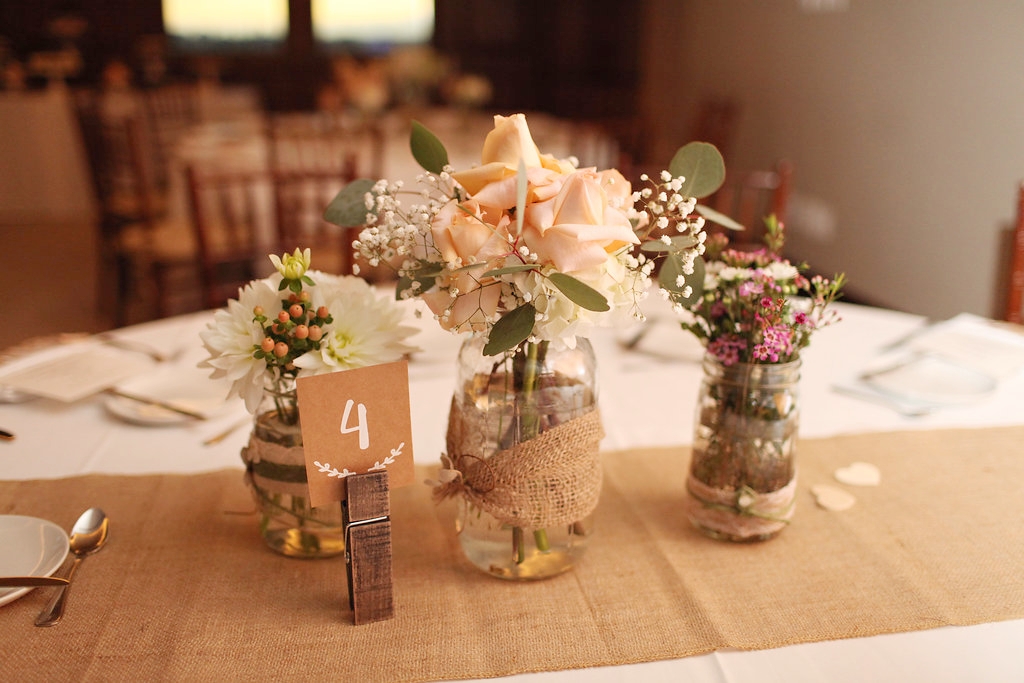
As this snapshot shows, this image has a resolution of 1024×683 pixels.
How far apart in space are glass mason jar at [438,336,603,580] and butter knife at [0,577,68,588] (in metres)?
0.39

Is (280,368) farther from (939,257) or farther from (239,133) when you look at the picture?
(239,133)

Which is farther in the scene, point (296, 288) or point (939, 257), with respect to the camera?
point (939, 257)

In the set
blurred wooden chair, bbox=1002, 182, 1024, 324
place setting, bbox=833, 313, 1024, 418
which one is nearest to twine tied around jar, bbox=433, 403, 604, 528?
place setting, bbox=833, 313, 1024, 418

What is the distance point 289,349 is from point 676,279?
39cm

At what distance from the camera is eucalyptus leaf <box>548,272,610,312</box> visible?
2.30ft

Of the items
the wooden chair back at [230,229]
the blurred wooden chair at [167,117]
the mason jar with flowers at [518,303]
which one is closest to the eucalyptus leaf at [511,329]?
Result: the mason jar with flowers at [518,303]

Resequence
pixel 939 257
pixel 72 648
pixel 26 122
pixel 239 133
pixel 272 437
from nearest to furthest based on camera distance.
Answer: pixel 72 648 < pixel 272 437 < pixel 939 257 < pixel 239 133 < pixel 26 122

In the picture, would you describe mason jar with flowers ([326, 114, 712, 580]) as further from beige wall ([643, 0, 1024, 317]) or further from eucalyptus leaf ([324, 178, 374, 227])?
beige wall ([643, 0, 1024, 317])

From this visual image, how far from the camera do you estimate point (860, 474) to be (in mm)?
1110

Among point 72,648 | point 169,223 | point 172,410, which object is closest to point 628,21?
point 169,223

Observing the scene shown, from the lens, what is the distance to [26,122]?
19.7 ft

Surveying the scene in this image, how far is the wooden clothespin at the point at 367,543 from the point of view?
793mm

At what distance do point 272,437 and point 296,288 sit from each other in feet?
0.55

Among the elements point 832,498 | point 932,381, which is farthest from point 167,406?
point 932,381
